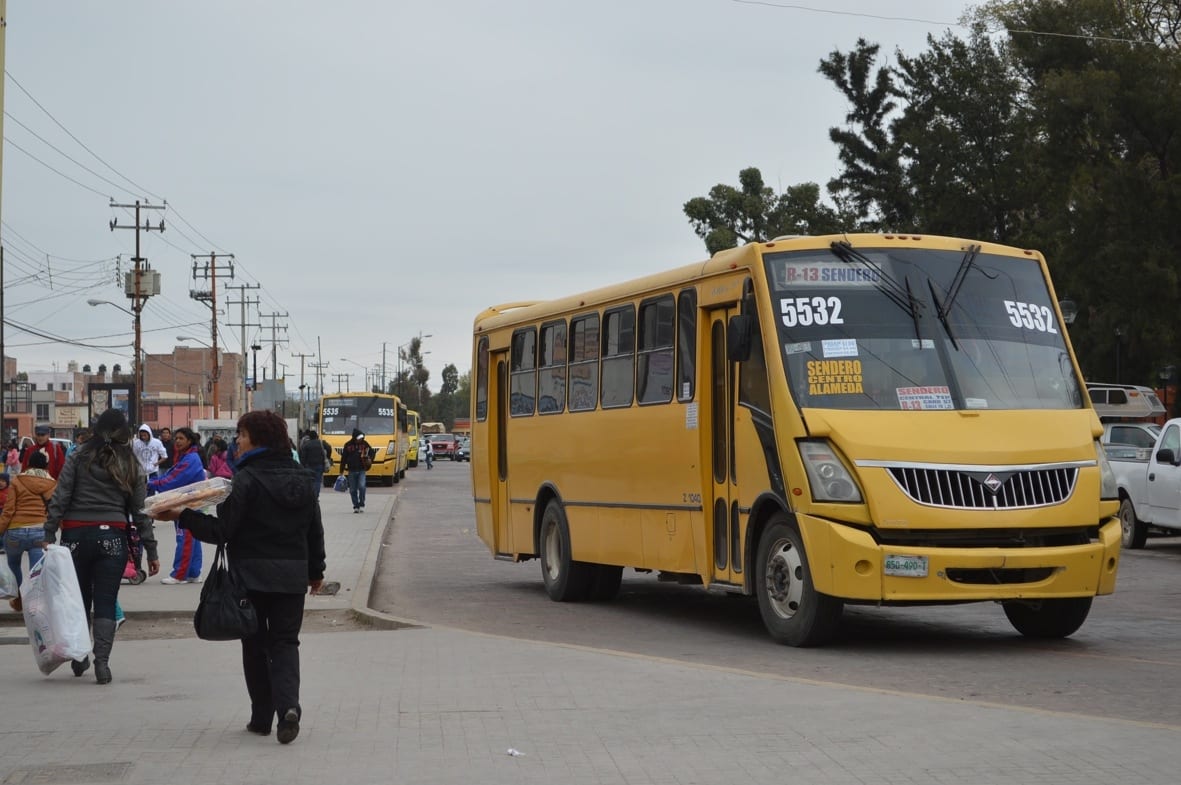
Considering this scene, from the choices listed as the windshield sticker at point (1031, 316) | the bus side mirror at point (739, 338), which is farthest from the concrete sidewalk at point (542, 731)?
the windshield sticker at point (1031, 316)

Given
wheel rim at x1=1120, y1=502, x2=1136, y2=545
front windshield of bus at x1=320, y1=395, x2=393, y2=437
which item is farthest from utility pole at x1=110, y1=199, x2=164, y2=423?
wheel rim at x1=1120, y1=502, x2=1136, y2=545

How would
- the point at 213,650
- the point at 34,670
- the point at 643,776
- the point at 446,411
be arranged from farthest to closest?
the point at 446,411
the point at 213,650
the point at 34,670
the point at 643,776

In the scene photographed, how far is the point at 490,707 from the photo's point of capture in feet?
30.2

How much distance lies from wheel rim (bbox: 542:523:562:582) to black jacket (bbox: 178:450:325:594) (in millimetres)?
8522

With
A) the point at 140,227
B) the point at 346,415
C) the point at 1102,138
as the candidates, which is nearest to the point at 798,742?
the point at 1102,138

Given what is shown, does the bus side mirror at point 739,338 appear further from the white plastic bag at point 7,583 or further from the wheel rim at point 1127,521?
the wheel rim at point 1127,521

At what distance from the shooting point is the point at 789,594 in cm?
1218

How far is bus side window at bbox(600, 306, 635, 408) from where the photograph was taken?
15117mm

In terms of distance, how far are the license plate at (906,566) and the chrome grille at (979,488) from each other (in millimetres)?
400

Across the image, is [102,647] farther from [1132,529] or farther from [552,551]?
[1132,529]

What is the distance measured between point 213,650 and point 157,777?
516 centimetres

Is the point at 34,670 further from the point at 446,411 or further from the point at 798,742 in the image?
the point at 446,411

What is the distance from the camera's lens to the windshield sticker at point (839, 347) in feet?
40.0

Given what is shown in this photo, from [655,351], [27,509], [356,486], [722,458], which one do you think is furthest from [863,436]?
[356,486]
